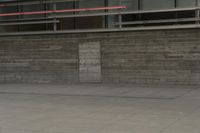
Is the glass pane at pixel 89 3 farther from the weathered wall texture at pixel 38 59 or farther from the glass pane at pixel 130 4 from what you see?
Answer: the weathered wall texture at pixel 38 59

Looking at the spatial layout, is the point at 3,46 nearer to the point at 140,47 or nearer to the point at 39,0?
the point at 39,0

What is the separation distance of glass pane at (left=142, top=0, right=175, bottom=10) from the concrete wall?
1379mm

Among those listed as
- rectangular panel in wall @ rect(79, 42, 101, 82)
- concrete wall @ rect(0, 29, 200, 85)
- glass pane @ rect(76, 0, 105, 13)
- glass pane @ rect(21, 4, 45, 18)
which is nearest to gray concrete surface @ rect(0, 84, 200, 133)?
concrete wall @ rect(0, 29, 200, 85)

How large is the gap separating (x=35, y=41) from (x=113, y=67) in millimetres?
4561

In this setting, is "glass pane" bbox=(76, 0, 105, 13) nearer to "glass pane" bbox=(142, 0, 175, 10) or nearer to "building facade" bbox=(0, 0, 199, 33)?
"building facade" bbox=(0, 0, 199, 33)

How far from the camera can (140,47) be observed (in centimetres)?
1791

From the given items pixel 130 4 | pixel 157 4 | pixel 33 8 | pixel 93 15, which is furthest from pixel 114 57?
pixel 33 8

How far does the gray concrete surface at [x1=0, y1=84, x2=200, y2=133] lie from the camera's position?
28.7ft

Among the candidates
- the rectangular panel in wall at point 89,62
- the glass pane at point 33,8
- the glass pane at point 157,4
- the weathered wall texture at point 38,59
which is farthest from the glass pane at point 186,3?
the glass pane at point 33,8

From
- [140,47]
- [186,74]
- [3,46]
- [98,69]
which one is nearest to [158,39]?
[140,47]

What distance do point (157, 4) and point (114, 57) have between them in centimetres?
323

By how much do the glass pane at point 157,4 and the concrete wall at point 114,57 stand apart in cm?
138

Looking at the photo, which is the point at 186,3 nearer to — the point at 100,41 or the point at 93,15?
the point at 100,41

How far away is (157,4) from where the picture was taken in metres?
18.2
